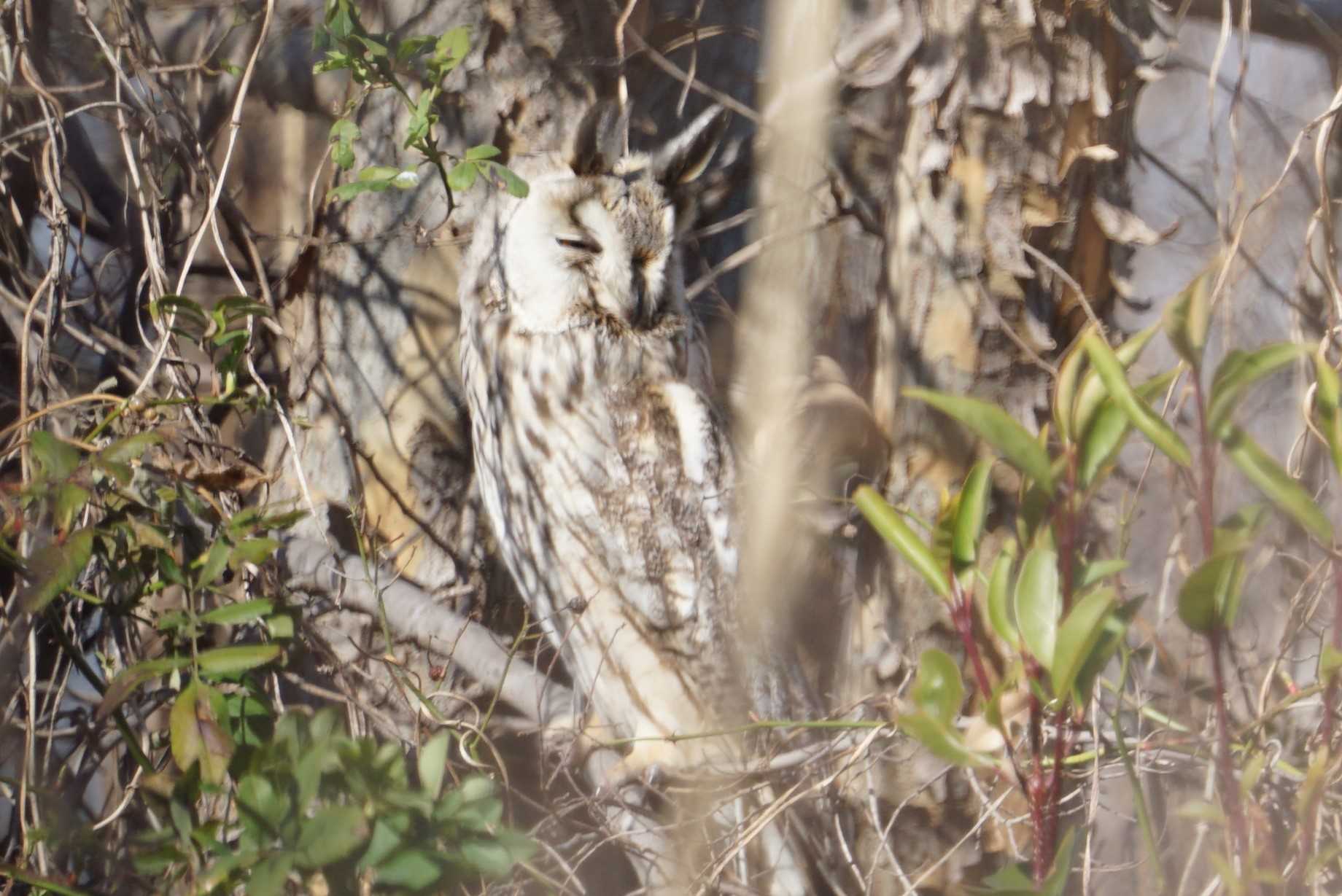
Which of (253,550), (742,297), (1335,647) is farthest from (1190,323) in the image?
(742,297)

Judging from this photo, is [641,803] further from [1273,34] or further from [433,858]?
[1273,34]

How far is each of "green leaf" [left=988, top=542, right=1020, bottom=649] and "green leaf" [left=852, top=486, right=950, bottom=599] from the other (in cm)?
4

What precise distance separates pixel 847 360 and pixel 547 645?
686 mm

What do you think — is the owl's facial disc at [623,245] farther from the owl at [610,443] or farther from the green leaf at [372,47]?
the green leaf at [372,47]

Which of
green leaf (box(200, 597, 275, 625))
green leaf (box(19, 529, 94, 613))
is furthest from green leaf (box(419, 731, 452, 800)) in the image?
green leaf (box(19, 529, 94, 613))

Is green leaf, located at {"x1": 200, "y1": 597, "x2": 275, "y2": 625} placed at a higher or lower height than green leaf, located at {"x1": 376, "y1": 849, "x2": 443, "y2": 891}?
higher

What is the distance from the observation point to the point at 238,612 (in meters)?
0.87

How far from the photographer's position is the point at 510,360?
1614mm

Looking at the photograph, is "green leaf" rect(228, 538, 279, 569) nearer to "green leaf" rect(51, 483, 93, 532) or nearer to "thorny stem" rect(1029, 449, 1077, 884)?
"green leaf" rect(51, 483, 93, 532)

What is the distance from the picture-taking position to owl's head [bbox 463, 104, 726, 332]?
60.4 inches

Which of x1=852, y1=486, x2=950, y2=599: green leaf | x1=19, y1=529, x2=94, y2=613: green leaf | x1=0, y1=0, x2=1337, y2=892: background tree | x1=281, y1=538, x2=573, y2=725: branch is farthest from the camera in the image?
x1=281, y1=538, x2=573, y2=725: branch

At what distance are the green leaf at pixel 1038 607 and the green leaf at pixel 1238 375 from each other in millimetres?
127

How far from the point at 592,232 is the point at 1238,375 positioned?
1127 millimetres

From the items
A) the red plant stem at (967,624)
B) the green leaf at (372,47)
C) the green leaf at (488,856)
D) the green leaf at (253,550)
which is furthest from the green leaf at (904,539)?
the green leaf at (372,47)
